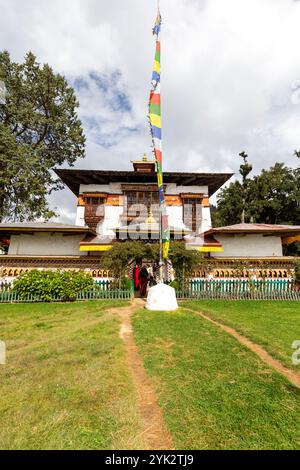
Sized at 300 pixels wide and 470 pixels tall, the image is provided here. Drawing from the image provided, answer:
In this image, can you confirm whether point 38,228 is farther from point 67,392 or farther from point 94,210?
point 67,392

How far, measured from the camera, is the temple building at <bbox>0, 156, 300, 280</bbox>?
1655cm

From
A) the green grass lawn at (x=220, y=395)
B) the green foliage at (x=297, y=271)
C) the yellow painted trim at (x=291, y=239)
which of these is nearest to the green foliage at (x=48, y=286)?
the green grass lawn at (x=220, y=395)

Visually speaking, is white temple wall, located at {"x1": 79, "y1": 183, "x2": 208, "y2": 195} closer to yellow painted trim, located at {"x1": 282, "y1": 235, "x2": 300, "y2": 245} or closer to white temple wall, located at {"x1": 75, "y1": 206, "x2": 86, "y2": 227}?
white temple wall, located at {"x1": 75, "y1": 206, "x2": 86, "y2": 227}

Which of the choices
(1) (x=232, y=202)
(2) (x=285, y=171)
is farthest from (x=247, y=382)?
(2) (x=285, y=171)

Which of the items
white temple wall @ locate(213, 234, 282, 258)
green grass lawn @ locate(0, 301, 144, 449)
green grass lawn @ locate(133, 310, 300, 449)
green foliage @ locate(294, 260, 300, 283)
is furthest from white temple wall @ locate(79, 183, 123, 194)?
green grass lawn @ locate(133, 310, 300, 449)

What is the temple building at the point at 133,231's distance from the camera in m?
16.5

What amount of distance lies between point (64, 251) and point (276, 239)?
52.8ft

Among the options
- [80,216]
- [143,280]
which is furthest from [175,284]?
[80,216]

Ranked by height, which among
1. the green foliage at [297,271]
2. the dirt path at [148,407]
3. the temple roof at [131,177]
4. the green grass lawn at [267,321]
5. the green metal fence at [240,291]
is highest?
the temple roof at [131,177]

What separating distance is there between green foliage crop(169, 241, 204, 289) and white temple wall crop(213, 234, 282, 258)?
565cm

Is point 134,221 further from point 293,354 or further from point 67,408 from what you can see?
point 67,408

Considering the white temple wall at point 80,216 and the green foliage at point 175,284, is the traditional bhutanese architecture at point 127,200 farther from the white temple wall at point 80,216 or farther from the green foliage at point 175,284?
the green foliage at point 175,284

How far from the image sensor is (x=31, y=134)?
28.4 metres

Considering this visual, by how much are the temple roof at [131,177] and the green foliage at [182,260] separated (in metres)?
9.17
